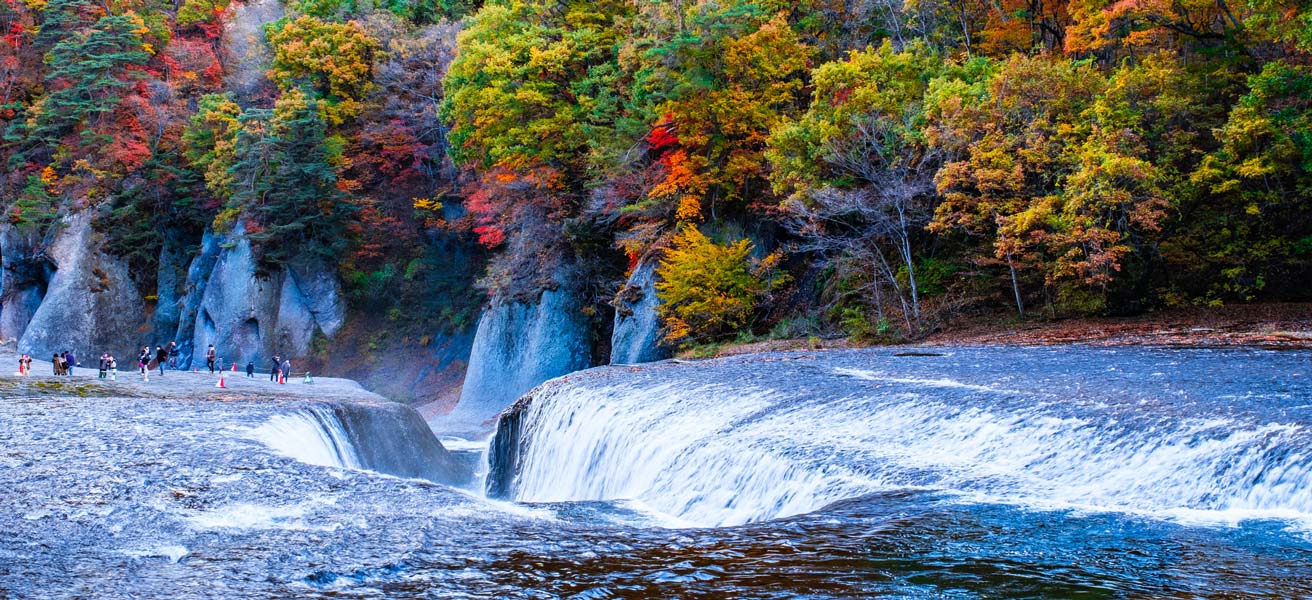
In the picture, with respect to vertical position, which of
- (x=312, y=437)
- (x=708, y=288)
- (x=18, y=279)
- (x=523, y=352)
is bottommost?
(x=312, y=437)

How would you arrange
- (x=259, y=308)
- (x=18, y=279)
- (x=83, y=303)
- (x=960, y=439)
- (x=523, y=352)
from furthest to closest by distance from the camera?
(x=18, y=279), (x=83, y=303), (x=259, y=308), (x=523, y=352), (x=960, y=439)

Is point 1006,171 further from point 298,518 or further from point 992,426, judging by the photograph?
point 298,518

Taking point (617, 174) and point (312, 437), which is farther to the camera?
point (617, 174)

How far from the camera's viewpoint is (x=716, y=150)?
108 feet

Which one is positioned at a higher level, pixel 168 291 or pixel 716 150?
pixel 716 150

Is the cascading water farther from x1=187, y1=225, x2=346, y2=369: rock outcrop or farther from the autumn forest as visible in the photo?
x1=187, y1=225, x2=346, y2=369: rock outcrop

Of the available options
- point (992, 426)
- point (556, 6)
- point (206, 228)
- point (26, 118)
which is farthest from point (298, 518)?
point (26, 118)

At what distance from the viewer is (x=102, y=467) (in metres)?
12.0

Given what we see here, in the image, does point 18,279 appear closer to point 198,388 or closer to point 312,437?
point 198,388

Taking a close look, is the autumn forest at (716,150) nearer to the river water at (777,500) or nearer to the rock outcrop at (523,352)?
the rock outcrop at (523,352)

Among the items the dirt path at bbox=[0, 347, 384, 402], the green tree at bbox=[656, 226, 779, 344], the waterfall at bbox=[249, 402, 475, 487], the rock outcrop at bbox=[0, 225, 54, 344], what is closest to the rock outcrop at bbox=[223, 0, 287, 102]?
the rock outcrop at bbox=[0, 225, 54, 344]

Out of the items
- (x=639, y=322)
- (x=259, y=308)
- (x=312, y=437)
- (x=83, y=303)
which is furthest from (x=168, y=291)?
(x=312, y=437)

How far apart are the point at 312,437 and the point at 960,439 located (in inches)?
468

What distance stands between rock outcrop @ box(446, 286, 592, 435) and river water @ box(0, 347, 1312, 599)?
857 inches
